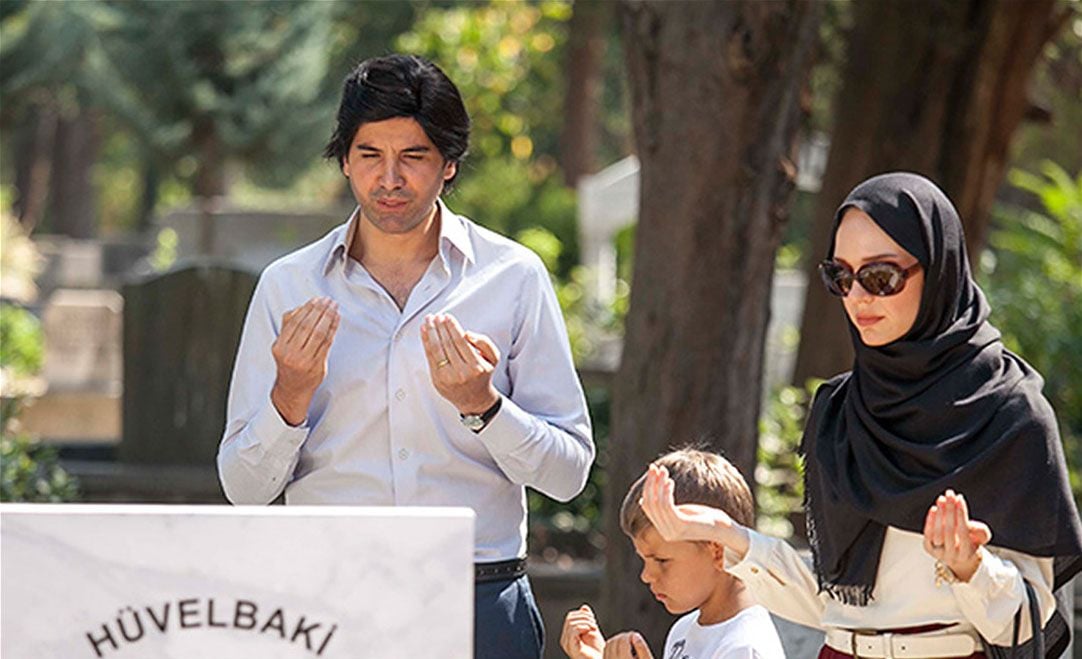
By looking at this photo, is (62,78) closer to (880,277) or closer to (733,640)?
(733,640)

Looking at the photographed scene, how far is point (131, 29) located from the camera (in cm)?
3262

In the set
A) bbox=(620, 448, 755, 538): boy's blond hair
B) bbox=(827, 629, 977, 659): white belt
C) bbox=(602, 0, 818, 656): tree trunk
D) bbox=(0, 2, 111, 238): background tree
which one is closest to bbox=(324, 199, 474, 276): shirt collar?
bbox=(620, 448, 755, 538): boy's blond hair

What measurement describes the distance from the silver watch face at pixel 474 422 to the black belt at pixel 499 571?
26 centimetres

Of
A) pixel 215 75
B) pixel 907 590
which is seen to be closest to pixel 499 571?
pixel 907 590

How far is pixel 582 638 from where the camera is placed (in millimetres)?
3619

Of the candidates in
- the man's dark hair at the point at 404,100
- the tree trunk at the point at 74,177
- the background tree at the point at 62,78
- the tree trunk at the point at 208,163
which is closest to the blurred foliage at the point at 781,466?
the man's dark hair at the point at 404,100

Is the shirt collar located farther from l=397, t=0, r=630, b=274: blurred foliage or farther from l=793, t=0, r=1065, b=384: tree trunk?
l=397, t=0, r=630, b=274: blurred foliage

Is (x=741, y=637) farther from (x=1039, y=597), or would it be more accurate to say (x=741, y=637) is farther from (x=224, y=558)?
(x=224, y=558)

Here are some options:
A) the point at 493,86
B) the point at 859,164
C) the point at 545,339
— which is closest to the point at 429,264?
the point at 545,339

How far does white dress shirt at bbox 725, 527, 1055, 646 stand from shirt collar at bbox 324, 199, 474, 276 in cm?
78

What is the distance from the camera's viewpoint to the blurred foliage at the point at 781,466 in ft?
27.3

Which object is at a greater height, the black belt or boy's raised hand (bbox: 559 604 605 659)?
the black belt

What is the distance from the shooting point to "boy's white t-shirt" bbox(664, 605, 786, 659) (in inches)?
139

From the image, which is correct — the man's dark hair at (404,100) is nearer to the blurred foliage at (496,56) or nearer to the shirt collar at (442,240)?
the shirt collar at (442,240)
